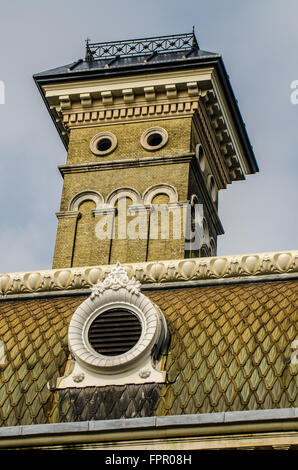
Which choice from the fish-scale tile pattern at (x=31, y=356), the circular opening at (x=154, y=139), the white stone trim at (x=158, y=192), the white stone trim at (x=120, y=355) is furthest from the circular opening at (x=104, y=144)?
the white stone trim at (x=120, y=355)

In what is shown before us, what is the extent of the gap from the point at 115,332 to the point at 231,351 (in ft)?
8.44

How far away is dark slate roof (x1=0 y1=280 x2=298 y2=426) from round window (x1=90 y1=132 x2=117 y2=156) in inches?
548

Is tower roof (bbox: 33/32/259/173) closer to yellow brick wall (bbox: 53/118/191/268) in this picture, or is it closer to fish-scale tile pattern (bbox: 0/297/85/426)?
yellow brick wall (bbox: 53/118/191/268)

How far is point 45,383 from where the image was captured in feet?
76.1

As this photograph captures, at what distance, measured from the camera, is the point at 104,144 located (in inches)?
1532

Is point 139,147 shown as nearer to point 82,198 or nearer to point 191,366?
point 82,198

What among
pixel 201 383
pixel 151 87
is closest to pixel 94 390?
pixel 201 383

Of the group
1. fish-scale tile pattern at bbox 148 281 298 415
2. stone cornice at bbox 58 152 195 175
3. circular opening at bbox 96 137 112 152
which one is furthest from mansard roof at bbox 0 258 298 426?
circular opening at bbox 96 137 112 152

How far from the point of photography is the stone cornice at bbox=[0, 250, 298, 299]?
26.1m

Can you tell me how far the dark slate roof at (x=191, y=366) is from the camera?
21.9 metres

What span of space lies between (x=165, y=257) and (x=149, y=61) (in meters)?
7.75

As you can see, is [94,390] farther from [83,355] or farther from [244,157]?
[244,157]

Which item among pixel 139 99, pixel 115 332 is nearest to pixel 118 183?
pixel 139 99
